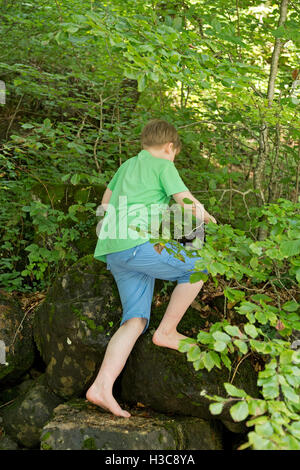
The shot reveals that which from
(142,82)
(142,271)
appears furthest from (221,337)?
(142,82)

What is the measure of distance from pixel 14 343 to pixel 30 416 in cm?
70

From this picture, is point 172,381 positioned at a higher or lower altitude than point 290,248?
lower

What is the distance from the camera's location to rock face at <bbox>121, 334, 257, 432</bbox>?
2.66 meters

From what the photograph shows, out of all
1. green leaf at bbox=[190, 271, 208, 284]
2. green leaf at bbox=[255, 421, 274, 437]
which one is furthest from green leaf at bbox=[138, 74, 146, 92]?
green leaf at bbox=[255, 421, 274, 437]

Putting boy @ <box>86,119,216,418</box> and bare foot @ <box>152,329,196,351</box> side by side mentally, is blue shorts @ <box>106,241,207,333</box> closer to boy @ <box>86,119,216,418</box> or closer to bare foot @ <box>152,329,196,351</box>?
boy @ <box>86,119,216,418</box>

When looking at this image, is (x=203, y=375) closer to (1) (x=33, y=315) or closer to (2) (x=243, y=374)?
(2) (x=243, y=374)

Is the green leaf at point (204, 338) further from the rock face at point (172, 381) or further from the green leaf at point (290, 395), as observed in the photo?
the rock face at point (172, 381)

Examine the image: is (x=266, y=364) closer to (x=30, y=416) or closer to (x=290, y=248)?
(x=290, y=248)

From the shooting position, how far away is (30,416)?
10.6ft

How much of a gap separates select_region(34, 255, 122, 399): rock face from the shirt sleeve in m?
1.04

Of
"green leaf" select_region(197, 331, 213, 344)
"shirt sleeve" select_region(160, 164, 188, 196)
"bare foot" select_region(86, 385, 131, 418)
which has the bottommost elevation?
"bare foot" select_region(86, 385, 131, 418)

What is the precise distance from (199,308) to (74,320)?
3.30ft

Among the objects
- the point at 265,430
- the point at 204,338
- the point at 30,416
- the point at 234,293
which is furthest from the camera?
the point at 30,416

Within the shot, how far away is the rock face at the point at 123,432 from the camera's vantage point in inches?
94.3
